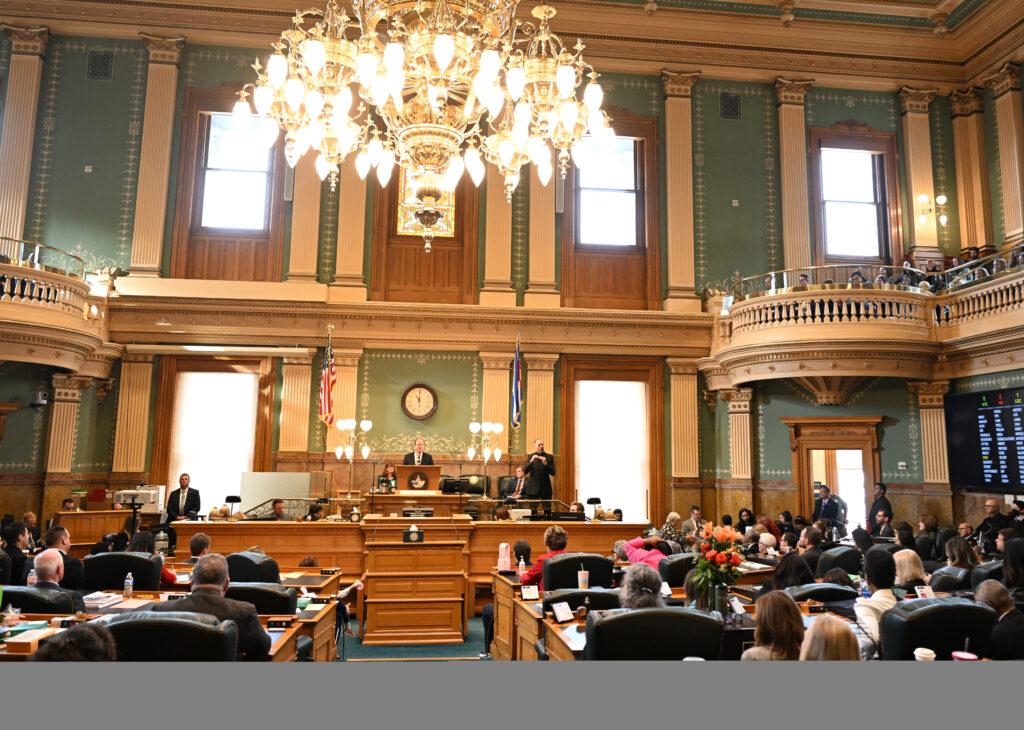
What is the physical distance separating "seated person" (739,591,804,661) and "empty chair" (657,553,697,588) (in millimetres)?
3155

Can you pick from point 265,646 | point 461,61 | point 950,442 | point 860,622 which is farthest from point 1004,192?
point 265,646

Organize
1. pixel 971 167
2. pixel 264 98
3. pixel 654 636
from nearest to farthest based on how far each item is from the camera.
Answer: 1. pixel 654 636
2. pixel 264 98
3. pixel 971 167

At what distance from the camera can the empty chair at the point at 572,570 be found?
585cm

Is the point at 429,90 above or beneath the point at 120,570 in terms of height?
above

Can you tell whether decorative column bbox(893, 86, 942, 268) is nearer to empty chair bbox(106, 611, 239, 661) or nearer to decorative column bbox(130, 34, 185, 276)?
decorative column bbox(130, 34, 185, 276)

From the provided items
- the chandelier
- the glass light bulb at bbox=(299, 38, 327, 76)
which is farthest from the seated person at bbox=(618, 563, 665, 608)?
the glass light bulb at bbox=(299, 38, 327, 76)

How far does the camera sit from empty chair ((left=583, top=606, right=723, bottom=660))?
3348 millimetres

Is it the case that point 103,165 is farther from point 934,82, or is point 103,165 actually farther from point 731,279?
point 934,82

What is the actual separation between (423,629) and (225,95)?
1099 centimetres

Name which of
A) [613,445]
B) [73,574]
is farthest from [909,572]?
[613,445]

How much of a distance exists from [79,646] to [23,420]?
12.2 meters

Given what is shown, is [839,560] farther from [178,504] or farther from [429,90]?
[178,504]

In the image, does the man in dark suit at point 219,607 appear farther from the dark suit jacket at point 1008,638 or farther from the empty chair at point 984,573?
the empty chair at point 984,573

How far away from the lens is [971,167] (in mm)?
14961
